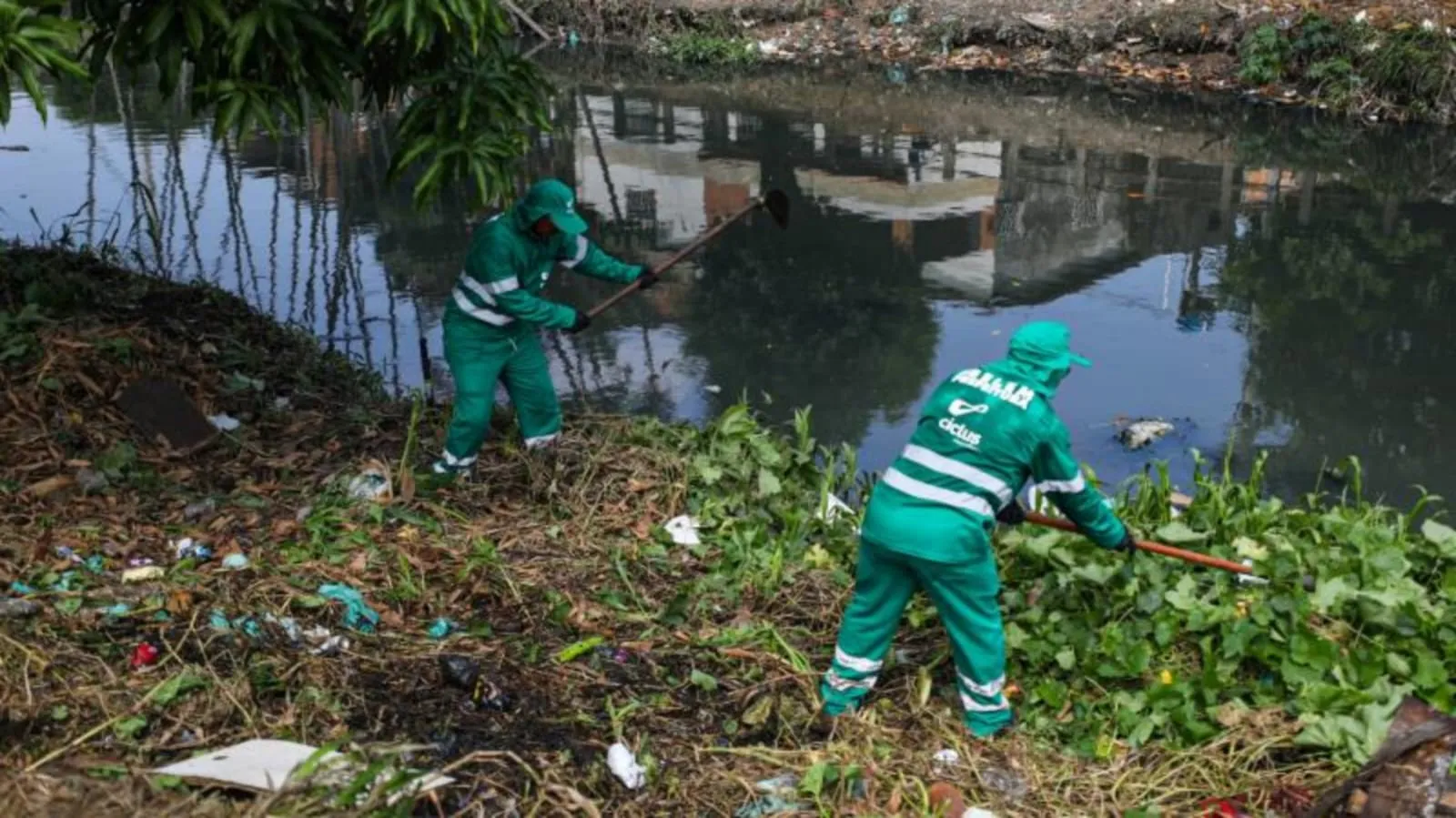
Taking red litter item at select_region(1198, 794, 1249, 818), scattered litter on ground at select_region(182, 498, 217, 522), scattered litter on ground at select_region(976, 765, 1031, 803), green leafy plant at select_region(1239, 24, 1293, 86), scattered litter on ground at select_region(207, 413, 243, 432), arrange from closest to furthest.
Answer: red litter item at select_region(1198, 794, 1249, 818), scattered litter on ground at select_region(976, 765, 1031, 803), scattered litter on ground at select_region(182, 498, 217, 522), scattered litter on ground at select_region(207, 413, 243, 432), green leafy plant at select_region(1239, 24, 1293, 86)

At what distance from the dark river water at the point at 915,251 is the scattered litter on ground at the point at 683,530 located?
1.60 meters

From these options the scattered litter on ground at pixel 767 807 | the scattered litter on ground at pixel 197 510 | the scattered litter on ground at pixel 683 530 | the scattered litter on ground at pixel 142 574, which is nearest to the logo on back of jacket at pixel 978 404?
the scattered litter on ground at pixel 767 807

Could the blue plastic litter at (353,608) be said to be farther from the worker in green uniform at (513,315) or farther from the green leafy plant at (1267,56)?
the green leafy plant at (1267,56)

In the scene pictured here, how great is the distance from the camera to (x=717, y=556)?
5.75 meters

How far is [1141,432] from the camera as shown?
750 centimetres

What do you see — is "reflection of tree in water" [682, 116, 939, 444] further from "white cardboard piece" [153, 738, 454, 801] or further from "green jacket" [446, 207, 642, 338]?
"white cardboard piece" [153, 738, 454, 801]

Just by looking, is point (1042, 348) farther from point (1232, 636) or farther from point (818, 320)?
point (818, 320)

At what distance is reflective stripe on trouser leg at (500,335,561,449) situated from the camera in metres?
6.34

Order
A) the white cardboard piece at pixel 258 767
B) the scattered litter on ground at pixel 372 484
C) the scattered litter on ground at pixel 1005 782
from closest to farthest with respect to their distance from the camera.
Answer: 1. the white cardboard piece at pixel 258 767
2. the scattered litter on ground at pixel 1005 782
3. the scattered litter on ground at pixel 372 484

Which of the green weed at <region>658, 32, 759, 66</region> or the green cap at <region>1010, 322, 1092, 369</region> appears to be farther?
the green weed at <region>658, 32, 759, 66</region>

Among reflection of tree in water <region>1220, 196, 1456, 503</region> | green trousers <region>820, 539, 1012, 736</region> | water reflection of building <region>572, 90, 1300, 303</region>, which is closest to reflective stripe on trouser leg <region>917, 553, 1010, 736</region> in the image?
green trousers <region>820, 539, 1012, 736</region>

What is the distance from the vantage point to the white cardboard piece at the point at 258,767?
360cm

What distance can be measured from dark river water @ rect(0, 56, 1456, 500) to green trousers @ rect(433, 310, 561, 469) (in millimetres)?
1578

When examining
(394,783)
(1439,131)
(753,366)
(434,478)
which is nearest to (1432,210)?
(1439,131)
